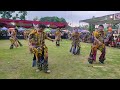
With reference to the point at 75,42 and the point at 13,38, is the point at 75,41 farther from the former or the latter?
the point at 13,38

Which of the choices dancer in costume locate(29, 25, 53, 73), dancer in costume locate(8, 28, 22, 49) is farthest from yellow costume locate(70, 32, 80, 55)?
dancer in costume locate(29, 25, 53, 73)

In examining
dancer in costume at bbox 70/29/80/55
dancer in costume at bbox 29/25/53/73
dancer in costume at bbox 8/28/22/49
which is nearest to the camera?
dancer in costume at bbox 29/25/53/73

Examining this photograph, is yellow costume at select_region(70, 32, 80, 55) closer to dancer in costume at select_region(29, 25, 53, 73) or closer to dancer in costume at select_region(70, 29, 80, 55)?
dancer in costume at select_region(70, 29, 80, 55)

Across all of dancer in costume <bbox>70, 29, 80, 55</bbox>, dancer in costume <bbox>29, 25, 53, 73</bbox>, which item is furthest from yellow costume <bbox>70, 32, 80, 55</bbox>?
dancer in costume <bbox>29, 25, 53, 73</bbox>

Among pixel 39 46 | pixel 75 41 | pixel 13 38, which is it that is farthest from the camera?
pixel 13 38

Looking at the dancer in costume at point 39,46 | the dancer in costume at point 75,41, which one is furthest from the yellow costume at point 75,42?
the dancer in costume at point 39,46

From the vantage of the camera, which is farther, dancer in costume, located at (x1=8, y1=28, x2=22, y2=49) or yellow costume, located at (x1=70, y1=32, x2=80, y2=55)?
dancer in costume, located at (x1=8, y1=28, x2=22, y2=49)

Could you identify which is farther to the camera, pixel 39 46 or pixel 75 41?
pixel 75 41

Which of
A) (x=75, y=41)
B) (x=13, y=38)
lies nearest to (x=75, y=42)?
(x=75, y=41)

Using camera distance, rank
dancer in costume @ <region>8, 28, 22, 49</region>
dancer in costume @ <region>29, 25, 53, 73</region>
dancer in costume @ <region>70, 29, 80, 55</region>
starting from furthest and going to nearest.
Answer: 1. dancer in costume @ <region>8, 28, 22, 49</region>
2. dancer in costume @ <region>70, 29, 80, 55</region>
3. dancer in costume @ <region>29, 25, 53, 73</region>

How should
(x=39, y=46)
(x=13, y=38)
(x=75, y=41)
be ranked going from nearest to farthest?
(x=39, y=46) → (x=75, y=41) → (x=13, y=38)

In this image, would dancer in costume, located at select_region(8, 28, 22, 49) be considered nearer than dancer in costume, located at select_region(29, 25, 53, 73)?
No
